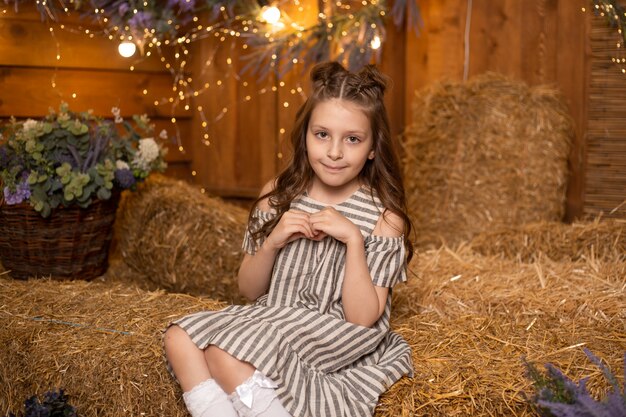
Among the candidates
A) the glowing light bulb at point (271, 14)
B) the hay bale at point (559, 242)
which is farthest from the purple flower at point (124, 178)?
the hay bale at point (559, 242)

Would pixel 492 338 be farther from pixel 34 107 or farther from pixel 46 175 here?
pixel 34 107

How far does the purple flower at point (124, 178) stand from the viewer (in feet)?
10.6

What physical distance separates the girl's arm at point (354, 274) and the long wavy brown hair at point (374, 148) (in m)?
0.22

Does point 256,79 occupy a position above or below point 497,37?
below

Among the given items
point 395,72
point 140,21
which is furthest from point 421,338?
point 395,72

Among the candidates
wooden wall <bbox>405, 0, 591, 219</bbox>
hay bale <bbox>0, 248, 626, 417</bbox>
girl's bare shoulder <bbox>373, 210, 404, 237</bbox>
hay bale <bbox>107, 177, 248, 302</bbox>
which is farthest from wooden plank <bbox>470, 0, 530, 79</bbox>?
girl's bare shoulder <bbox>373, 210, 404, 237</bbox>

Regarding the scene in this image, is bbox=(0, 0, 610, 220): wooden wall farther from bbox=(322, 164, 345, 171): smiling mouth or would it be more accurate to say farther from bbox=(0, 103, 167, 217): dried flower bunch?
bbox=(322, 164, 345, 171): smiling mouth

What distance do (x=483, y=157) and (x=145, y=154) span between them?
1.78m

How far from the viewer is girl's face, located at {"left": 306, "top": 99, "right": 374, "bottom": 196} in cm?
220

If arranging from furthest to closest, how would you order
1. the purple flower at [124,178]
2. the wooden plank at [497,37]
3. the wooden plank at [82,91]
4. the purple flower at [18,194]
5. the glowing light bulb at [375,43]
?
the wooden plank at [497,37] → the glowing light bulb at [375,43] → the wooden plank at [82,91] → the purple flower at [124,178] → the purple flower at [18,194]

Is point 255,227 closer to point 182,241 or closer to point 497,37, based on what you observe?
point 182,241

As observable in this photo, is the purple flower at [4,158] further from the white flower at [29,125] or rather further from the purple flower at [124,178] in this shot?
the purple flower at [124,178]

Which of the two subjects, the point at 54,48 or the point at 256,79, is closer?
the point at 54,48

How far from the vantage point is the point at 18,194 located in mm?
3033
